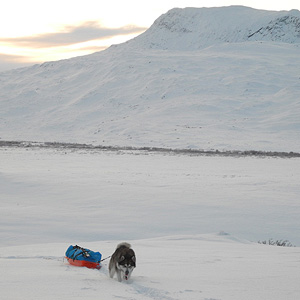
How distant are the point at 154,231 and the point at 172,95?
77597 millimetres

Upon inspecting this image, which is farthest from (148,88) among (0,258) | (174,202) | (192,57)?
(0,258)

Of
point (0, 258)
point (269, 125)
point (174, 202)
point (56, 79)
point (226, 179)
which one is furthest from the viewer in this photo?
point (56, 79)

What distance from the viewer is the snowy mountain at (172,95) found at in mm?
66875

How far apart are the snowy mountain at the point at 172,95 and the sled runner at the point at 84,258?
4613 cm

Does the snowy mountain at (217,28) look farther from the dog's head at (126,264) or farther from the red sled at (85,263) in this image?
the dog's head at (126,264)

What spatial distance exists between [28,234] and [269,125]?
62436mm

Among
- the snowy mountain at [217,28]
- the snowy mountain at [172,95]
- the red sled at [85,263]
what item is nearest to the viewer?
the red sled at [85,263]

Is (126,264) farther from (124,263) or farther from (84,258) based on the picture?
(84,258)

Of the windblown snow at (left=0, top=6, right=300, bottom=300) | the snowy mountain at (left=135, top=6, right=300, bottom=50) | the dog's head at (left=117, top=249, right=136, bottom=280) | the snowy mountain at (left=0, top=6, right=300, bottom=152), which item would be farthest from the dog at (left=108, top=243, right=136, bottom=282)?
the snowy mountain at (left=135, top=6, right=300, bottom=50)

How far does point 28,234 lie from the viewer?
459 inches

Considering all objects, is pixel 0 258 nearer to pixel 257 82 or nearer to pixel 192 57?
pixel 257 82

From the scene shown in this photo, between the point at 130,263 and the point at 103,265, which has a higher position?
the point at 130,263

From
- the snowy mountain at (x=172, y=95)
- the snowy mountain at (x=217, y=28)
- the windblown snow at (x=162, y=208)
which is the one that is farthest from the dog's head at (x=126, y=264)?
the snowy mountain at (x=217, y=28)

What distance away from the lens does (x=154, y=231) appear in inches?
495
